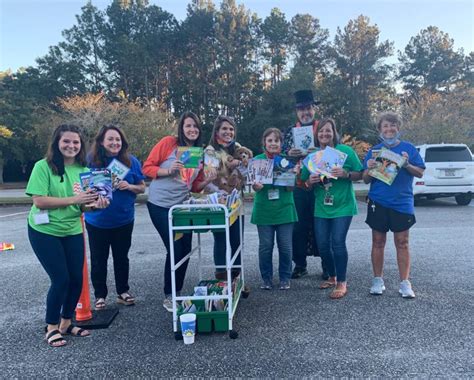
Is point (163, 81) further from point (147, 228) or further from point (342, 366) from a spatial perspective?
point (342, 366)

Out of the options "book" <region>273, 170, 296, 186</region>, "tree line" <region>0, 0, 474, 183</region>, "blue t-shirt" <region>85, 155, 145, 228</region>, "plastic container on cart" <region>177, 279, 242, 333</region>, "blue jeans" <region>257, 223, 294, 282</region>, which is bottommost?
"plastic container on cart" <region>177, 279, 242, 333</region>

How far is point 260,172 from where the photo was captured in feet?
14.1

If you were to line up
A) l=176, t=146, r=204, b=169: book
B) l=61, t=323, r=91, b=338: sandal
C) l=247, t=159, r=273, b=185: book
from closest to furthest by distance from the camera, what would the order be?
l=61, t=323, r=91, b=338: sandal < l=176, t=146, r=204, b=169: book < l=247, t=159, r=273, b=185: book

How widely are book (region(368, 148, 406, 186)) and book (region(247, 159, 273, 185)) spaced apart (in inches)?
42.7

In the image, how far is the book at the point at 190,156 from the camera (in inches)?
152

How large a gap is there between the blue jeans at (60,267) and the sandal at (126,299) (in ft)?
2.48

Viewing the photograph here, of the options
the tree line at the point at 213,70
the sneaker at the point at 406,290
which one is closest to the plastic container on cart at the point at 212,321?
the sneaker at the point at 406,290

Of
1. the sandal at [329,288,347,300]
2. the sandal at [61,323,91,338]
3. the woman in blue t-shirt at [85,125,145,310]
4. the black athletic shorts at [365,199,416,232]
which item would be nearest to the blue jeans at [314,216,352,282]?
the sandal at [329,288,347,300]

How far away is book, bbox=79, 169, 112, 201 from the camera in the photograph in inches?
136

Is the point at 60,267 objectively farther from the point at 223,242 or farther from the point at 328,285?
the point at 328,285

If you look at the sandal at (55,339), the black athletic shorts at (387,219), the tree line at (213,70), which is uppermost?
the tree line at (213,70)

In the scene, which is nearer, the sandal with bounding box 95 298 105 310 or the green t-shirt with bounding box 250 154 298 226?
the sandal with bounding box 95 298 105 310

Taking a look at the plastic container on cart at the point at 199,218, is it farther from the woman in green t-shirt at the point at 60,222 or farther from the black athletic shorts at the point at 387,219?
the black athletic shorts at the point at 387,219

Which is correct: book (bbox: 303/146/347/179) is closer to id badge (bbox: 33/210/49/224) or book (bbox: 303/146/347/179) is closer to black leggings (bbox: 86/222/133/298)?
black leggings (bbox: 86/222/133/298)
